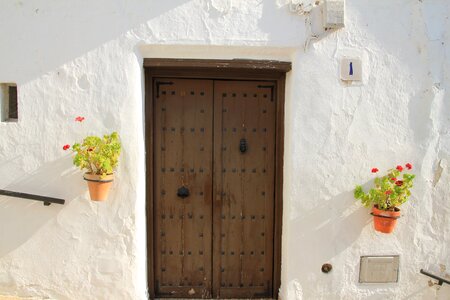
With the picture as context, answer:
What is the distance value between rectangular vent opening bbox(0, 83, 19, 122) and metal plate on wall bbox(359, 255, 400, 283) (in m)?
3.25

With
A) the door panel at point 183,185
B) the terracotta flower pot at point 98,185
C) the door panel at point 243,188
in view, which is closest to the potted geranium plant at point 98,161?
the terracotta flower pot at point 98,185

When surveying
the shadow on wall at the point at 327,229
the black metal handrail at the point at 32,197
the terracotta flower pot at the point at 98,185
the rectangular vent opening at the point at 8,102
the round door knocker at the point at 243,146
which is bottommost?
the shadow on wall at the point at 327,229

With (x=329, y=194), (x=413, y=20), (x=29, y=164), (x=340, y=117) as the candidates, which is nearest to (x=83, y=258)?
(x=29, y=164)

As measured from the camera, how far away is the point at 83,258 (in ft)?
10.9

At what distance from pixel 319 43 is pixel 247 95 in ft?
2.48

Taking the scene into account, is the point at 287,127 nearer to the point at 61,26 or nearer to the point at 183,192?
the point at 183,192

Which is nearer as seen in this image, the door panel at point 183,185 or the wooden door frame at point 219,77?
the wooden door frame at point 219,77

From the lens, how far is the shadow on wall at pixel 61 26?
10.4 feet

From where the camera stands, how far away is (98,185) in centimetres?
306

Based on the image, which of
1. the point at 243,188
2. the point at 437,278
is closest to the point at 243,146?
the point at 243,188

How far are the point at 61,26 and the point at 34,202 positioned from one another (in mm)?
1467

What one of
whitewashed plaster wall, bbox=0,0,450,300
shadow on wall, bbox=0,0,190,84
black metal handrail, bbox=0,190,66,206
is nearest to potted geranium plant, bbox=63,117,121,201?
whitewashed plaster wall, bbox=0,0,450,300

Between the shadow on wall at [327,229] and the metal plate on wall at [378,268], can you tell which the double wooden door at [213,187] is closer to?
the shadow on wall at [327,229]

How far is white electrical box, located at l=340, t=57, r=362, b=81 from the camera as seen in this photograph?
10.8 feet
